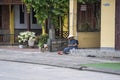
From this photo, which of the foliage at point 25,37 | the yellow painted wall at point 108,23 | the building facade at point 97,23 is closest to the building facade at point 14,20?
the building facade at point 97,23

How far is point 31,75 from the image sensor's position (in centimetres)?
1593

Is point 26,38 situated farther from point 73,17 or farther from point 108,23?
point 108,23

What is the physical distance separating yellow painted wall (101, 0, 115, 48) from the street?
501 cm

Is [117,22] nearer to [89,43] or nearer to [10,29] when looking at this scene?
[89,43]

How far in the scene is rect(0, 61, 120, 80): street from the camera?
15291mm

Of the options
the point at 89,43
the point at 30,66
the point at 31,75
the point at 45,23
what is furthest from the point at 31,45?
the point at 31,75

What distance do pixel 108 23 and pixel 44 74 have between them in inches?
299

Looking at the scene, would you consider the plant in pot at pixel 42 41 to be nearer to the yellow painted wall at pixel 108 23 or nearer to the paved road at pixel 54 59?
the paved road at pixel 54 59

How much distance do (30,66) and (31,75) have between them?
327 cm

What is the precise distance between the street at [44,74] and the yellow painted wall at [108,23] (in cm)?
501

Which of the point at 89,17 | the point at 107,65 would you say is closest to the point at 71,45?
the point at 89,17

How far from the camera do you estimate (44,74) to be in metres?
16.3

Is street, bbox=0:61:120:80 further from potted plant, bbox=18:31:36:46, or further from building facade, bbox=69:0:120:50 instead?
potted plant, bbox=18:31:36:46

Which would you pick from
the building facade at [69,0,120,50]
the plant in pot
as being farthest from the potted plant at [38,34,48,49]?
the building facade at [69,0,120,50]
